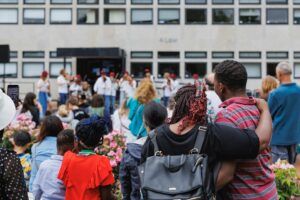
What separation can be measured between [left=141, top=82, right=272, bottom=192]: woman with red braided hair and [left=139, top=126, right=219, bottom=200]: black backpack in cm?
5

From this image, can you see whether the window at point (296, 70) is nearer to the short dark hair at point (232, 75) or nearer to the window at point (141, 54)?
the window at point (141, 54)

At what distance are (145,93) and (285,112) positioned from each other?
2.10 meters

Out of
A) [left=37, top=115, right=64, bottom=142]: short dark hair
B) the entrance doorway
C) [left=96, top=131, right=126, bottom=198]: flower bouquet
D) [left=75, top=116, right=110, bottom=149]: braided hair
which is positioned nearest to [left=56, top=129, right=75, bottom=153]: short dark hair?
[left=75, top=116, right=110, bottom=149]: braided hair

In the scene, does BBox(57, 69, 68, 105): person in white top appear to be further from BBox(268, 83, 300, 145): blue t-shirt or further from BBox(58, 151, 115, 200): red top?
BBox(58, 151, 115, 200): red top

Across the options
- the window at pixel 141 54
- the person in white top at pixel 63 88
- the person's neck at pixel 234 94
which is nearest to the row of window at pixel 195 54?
the window at pixel 141 54

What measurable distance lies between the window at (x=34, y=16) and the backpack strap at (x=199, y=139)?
34.6 m

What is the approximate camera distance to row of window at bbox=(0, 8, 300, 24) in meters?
36.5

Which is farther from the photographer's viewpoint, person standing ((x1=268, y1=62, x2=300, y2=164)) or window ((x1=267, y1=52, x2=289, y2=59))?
window ((x1=267, y1=52, x2=289, y2=59))

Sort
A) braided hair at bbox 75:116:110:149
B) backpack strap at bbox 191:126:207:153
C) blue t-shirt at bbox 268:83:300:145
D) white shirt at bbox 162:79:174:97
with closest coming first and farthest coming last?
backpack strap at bbox 191:126:207:153
braided hair at bbox 75:116:110:149
blue t-shirt at bbox 268:83:300:145
white shirt at bbox 162:79:174:97

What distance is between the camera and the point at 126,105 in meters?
9.69

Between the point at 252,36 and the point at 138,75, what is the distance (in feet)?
26.6

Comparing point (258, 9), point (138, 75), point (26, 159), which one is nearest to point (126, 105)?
point (26, 159)

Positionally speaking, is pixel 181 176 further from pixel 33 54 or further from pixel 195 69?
pixel 33 54

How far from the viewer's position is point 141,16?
36.6 m
